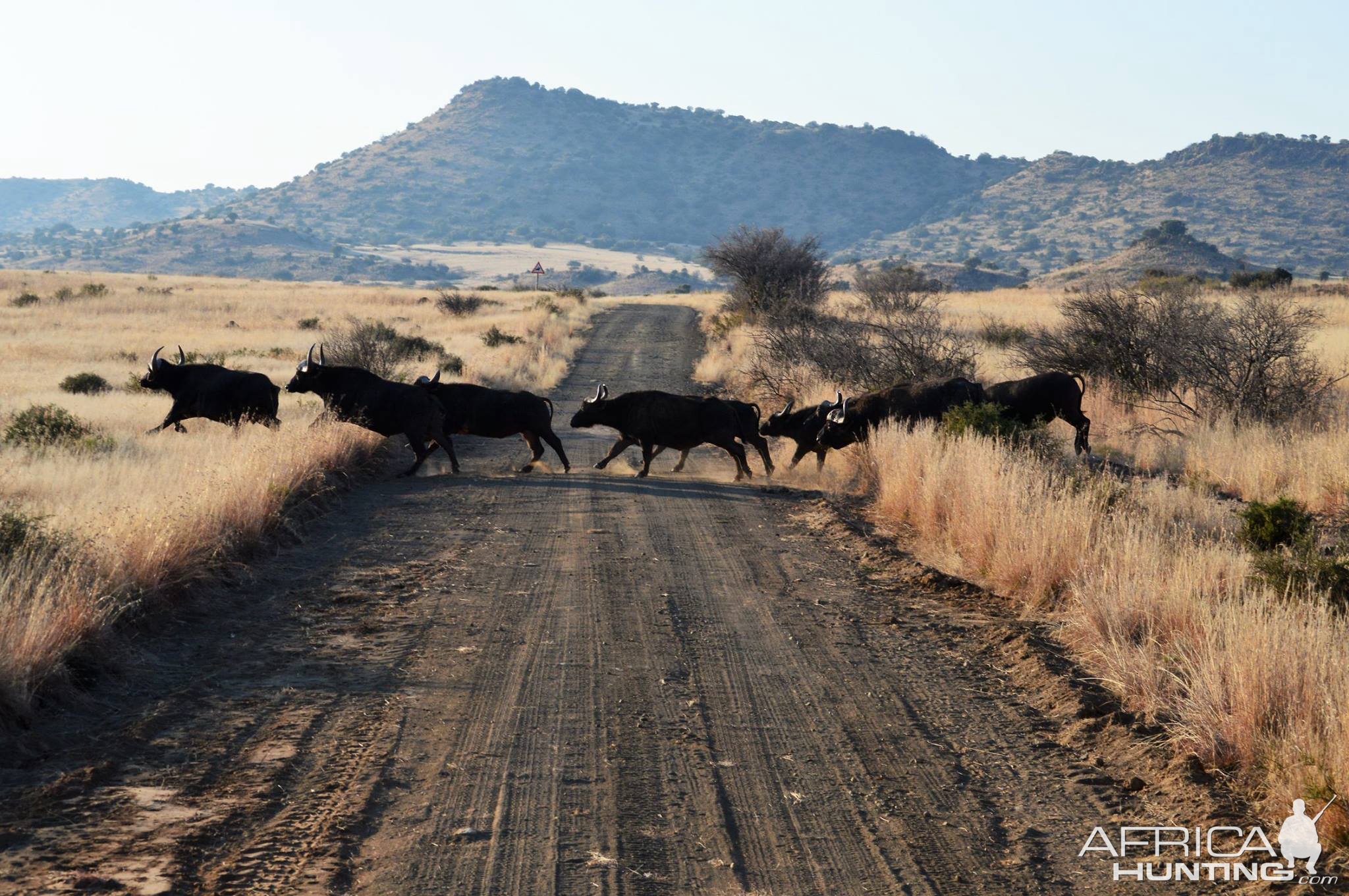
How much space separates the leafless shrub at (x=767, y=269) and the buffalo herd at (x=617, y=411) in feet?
88.5

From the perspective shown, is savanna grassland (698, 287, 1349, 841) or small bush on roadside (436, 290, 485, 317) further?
small bush on roadside (436, 290, 485, 317)

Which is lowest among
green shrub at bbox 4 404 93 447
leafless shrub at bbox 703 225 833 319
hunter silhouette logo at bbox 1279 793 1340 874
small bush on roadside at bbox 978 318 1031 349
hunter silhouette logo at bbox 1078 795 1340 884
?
green shrub at bbox 4 404 93 447

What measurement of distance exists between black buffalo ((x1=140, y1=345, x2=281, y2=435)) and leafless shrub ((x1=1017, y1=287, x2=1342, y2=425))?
1499cm

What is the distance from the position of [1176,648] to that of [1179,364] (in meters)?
15.1

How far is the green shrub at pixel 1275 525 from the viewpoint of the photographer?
35.2ft

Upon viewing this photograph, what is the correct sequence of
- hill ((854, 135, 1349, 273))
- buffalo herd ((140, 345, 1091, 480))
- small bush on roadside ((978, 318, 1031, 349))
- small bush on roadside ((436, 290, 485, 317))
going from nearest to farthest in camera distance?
buffalo herd ((140, 345, 1091, 480)) < small bush on roadside ((978, 318, 1031, 349)) < small bush on roadside ((436, 290, 485, 317)) < hill ((854, 135, 1349, 273))

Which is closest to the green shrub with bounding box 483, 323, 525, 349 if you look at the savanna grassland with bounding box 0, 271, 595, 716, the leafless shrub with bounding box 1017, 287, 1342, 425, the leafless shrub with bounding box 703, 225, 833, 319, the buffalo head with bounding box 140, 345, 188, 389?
the savanna grassland with bounding box 0, 271, 595, 716

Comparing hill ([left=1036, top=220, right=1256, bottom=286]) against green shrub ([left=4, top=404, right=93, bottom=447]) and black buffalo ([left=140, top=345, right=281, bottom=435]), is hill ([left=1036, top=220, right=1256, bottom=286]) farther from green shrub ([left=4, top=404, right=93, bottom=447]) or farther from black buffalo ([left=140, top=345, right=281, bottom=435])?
green shrub ([left=4, top=404, right=93, bottom=447])

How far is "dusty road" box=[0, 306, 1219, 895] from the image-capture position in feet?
15.6

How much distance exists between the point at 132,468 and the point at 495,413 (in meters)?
5.72

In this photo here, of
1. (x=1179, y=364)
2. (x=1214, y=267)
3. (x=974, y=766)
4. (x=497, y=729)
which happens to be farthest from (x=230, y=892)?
(x=1214, y=267)

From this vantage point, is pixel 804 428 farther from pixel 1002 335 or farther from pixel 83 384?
pixel 83 384

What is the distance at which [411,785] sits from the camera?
5.54 meters

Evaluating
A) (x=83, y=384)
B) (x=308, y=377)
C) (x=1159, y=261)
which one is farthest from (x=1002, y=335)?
(x=1159, y=261)
